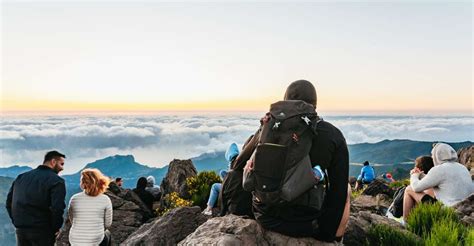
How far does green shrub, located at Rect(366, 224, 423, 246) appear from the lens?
308 inches

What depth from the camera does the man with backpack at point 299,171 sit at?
571cm

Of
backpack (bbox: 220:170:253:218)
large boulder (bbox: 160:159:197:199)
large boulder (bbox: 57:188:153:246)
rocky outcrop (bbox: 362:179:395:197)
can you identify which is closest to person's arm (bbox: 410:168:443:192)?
backpack (bbox: 220:170:253:218)

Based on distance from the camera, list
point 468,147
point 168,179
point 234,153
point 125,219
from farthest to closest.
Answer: point 468,147
point 168,179
point 125,219
point 234,153

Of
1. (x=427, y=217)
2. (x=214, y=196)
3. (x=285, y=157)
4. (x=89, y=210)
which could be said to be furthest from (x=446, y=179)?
(x=89, y=210)

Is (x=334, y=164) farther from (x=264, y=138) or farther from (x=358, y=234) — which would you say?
(x=358, y=234)

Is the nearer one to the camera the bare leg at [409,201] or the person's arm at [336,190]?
the person's arm at [336,190]

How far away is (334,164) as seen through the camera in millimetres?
6039

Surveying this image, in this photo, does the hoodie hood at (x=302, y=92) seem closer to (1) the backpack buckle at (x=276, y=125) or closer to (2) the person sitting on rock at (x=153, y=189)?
(1) the backpack buckle at (x=276, y=125)

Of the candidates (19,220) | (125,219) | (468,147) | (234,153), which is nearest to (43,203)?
(19,220)

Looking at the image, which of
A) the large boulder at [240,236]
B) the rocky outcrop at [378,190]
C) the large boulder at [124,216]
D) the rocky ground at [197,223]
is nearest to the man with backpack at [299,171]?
the large boulder at [240,236]

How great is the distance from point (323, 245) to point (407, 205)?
4881 mm

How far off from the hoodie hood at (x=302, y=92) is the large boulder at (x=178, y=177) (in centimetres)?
1205

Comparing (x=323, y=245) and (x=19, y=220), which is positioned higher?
(x=323, y=245)

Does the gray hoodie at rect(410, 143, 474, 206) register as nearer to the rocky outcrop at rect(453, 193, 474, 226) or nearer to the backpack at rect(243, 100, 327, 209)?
the rocky outcrop at rect(453, 193, 474, 226)
